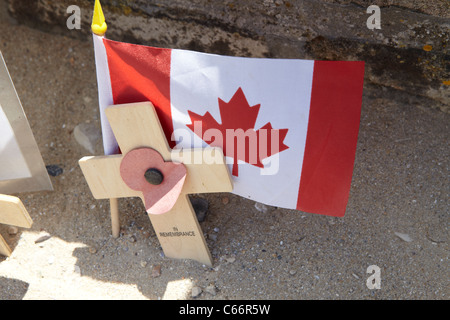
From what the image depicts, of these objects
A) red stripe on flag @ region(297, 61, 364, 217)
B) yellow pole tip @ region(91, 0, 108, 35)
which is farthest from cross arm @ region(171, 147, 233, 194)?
yellow pole tip @ region(91, 0, 108, 35)

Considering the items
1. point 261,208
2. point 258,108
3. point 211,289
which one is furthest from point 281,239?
point 258,108

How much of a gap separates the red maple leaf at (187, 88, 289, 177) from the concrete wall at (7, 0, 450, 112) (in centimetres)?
50

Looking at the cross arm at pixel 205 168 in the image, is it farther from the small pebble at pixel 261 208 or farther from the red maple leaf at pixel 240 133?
the small pebble at pixel 261 208

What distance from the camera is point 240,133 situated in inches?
60.7

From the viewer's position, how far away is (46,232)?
1.86 m

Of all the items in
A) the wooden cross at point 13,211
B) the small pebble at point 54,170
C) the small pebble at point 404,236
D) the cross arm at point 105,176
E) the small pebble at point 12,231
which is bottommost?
the small pebble at point 12,231

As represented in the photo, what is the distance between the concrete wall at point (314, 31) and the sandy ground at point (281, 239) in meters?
0.14

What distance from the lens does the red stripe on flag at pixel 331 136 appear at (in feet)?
4.71

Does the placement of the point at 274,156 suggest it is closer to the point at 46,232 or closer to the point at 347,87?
the point at 347,87

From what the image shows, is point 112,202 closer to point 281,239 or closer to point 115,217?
point 115,217

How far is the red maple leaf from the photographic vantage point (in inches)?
59.4

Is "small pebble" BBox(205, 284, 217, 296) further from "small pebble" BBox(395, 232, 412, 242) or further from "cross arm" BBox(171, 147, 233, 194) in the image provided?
"small pebble" BBox(395, 232, 412, 242)

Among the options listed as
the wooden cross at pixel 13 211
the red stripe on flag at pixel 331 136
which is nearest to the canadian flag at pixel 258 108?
the red stripe on flag at pixel 331 136

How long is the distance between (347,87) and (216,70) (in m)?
0.39
